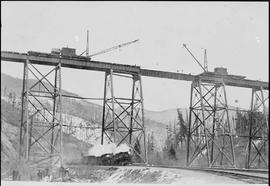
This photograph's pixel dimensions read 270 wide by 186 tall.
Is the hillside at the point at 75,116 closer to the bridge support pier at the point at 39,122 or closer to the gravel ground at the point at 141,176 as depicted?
the bridge support pier at the point at 39,122

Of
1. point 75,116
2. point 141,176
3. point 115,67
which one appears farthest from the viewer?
point 75,116

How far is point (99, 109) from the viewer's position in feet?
424

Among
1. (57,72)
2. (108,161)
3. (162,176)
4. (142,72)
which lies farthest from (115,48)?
(162,176)

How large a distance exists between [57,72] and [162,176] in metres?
8.62

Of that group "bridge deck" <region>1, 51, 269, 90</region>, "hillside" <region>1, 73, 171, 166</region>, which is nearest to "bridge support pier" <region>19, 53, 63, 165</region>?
"bridge deck" <region>1, 51, 269, 90</region>

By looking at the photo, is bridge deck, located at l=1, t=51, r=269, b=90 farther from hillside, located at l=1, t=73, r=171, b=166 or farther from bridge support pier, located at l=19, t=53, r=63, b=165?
hillside, located at l=1, t=73, r=171, b=166

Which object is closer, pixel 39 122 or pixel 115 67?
pixel 39 122

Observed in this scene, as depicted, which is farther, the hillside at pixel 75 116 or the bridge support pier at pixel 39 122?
the hillside at pixel 75 116

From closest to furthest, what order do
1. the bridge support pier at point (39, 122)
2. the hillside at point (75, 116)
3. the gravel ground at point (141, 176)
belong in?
the gravel ground at point (141, 176)
the bridge support pier at point (39, 122)
the hillside at point (75, 116)

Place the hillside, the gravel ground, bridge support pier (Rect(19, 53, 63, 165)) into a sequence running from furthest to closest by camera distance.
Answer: the hillside, bridge support pier (Rect(19, 53, 63, 165)), the gravel ground

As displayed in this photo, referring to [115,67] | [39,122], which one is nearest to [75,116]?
[115,67]

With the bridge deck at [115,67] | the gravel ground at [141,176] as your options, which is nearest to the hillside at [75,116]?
the bridge deck at [115,67]

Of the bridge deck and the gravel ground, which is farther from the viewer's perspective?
the bridge deck

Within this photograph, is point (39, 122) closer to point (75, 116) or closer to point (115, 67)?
point (115, 67)
